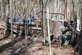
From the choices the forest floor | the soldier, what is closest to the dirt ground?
the forest floor

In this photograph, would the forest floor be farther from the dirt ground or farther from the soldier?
the soldier

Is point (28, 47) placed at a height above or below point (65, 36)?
below

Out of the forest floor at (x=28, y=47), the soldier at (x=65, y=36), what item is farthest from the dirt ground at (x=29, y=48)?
the soldier at (x=65, y=36)

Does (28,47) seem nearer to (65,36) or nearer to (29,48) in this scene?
(29,48)

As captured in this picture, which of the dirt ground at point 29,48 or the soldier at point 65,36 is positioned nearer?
the dirt ground at point 29,48

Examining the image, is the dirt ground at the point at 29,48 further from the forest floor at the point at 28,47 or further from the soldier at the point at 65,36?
the soldier at the point at 65,36

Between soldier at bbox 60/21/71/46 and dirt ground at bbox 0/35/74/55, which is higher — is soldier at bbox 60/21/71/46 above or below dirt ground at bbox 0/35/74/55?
above

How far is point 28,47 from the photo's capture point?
448 inches

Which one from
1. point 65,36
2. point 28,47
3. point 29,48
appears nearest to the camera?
point 29,48

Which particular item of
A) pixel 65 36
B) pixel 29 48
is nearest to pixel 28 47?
pixel 29 48

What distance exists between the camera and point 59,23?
13703 millimetres

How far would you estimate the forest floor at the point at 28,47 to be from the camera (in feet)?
34.1

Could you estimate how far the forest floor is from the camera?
34.1ft

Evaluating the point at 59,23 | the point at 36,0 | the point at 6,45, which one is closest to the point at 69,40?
the point at 59,23
